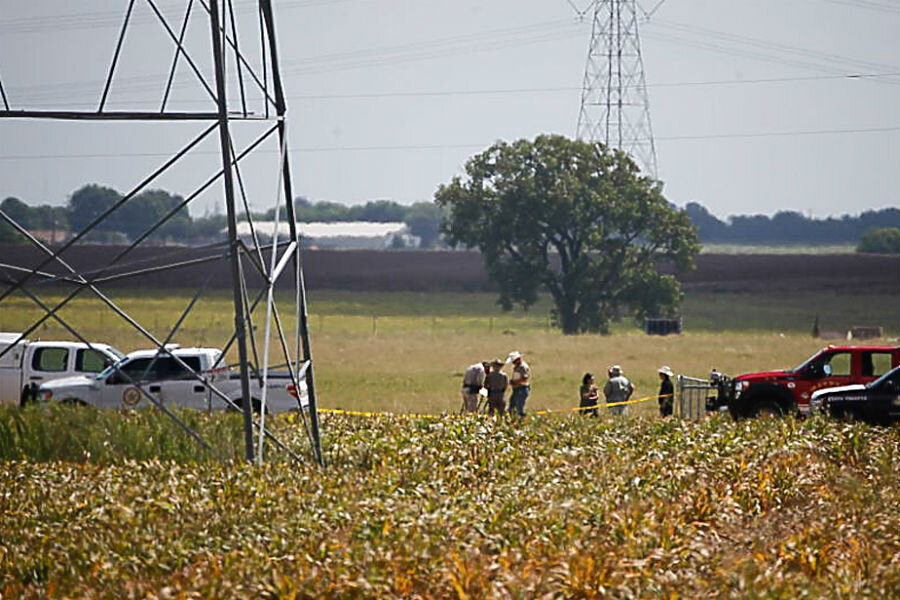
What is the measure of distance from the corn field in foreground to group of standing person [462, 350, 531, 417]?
5.35 meters

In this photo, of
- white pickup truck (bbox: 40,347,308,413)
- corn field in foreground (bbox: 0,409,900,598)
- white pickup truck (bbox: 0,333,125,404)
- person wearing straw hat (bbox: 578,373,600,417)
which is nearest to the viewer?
corn field in foreground (bbox: 0,409,900,598)

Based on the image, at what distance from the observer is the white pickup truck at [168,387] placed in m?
25.5

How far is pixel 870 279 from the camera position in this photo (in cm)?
9206

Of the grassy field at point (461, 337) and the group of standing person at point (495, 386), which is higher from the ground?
the group of standing person at point (495, 386)

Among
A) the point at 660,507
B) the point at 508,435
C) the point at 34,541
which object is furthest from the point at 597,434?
the point at 34,541

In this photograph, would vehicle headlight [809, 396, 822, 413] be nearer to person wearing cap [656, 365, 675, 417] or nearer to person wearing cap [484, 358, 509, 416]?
person wearing cap [656, 365, 675, 417]

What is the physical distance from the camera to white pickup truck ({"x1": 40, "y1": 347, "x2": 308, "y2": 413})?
83.7 feet

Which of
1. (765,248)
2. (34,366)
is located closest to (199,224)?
(765,248)

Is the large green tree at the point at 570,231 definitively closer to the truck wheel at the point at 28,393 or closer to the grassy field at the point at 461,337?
the grassy field at the point at 461,337

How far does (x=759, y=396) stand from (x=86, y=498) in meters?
14.7

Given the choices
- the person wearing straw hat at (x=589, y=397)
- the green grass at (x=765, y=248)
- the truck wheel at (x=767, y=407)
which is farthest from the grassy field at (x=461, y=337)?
the green grass at (x=765, y=248)

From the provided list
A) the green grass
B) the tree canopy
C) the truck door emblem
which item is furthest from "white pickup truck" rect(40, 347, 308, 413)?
the green grass

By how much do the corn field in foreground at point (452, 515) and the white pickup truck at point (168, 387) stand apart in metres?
5.31

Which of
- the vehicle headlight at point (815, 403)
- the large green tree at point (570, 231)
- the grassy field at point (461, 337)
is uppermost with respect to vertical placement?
the large green tree at point (570, 231)
